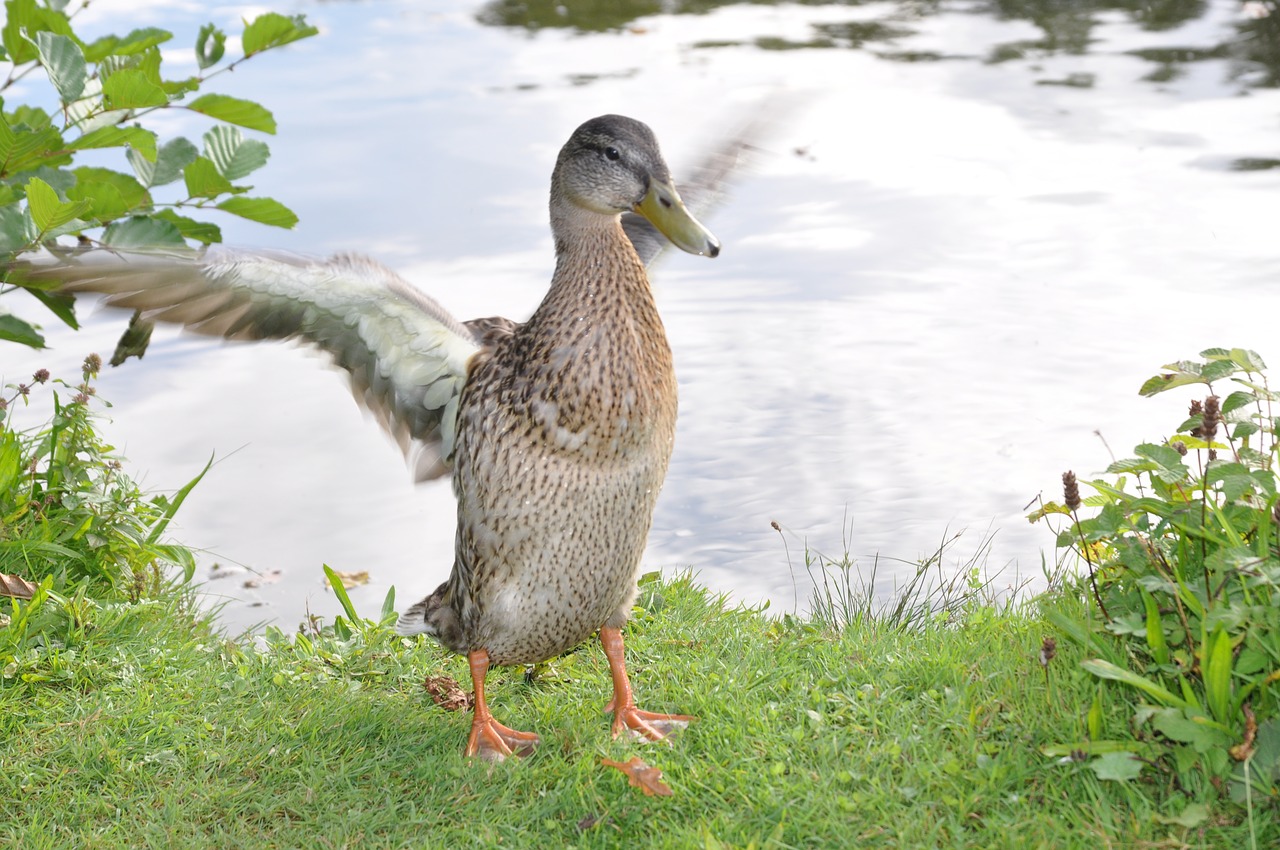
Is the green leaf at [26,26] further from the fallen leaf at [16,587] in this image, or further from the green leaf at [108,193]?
the fallen leaf at [16,587]

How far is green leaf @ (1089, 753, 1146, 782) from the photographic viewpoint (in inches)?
106

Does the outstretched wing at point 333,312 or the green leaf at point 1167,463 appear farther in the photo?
the outstretched wing at point 333,312

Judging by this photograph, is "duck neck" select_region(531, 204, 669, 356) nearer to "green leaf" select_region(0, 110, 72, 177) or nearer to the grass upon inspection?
the grass

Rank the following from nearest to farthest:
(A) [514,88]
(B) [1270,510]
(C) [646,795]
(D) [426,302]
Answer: (B) [1270,510], (C) [646,795], (D) [426,302], (A) [514,88]

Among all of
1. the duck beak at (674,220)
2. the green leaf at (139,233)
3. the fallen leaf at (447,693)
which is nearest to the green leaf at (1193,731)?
the duck beak at (674,220)

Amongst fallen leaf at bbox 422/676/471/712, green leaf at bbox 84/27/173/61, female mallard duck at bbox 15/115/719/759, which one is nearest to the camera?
female mallard duck at bbox 15/115/719/759

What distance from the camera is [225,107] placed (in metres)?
3.53

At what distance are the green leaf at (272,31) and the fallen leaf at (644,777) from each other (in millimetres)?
2006

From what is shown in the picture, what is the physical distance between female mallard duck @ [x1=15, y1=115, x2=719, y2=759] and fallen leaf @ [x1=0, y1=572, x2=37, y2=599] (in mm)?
1152

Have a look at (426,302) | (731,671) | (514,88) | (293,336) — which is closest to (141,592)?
(293,336)

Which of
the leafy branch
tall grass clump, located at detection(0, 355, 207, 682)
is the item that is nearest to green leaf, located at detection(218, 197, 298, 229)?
the leafy branch

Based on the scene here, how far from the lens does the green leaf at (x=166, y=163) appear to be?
354cm

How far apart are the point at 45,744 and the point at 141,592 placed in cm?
85

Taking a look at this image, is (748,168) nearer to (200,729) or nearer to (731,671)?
(731,671)
